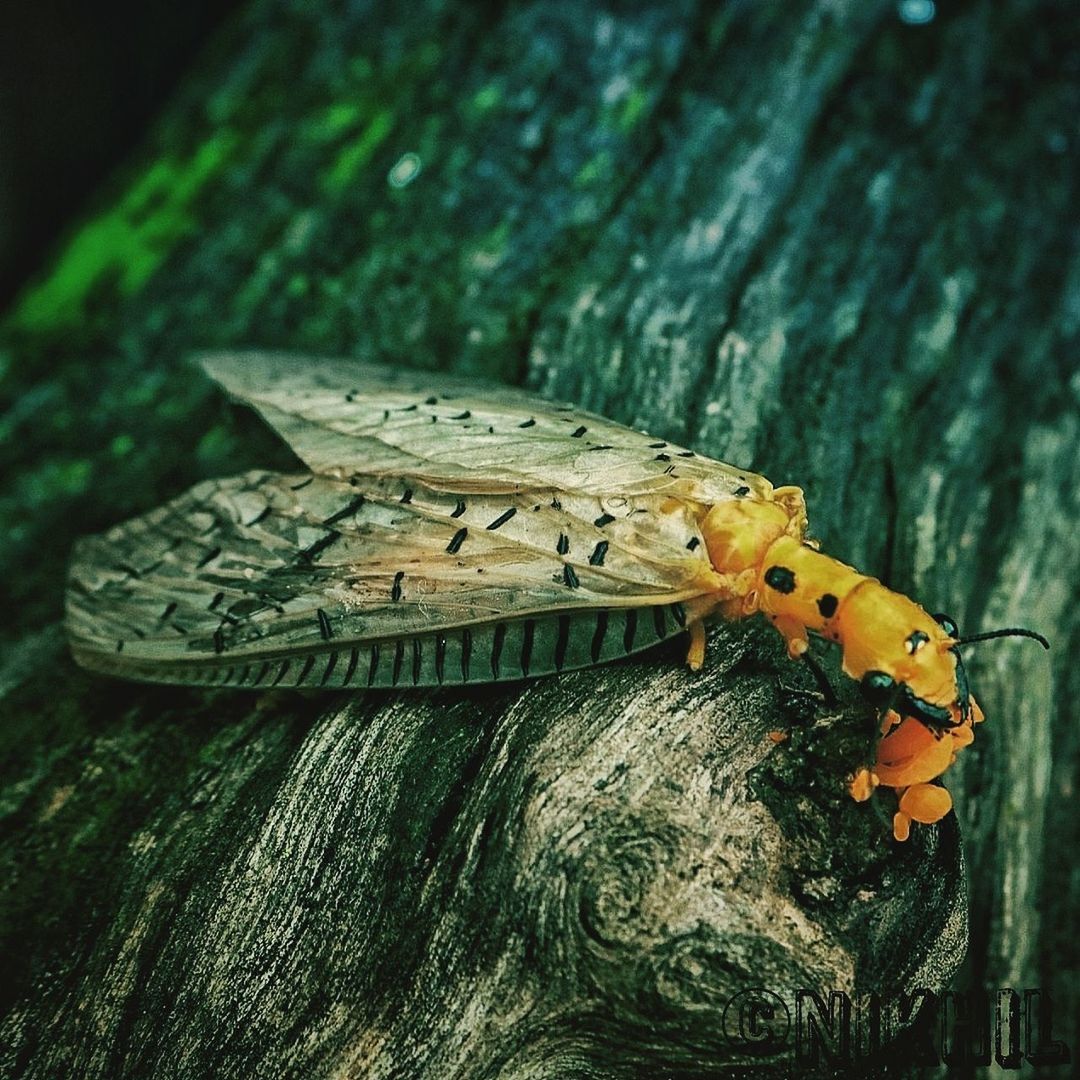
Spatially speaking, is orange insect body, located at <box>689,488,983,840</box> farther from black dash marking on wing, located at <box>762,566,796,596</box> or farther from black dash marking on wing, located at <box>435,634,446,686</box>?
black dash marking on wing, located at <box>435,634,446,686</box>

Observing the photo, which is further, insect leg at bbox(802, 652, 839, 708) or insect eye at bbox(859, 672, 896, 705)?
insect leg at bbox(802, 652, 839, 708)

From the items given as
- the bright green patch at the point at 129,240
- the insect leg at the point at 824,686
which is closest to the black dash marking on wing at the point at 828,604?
the insect leg at the point at 824,686

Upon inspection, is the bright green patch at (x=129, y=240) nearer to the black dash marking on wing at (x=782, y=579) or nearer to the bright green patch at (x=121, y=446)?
the bright green patch at (x=121, y=446)

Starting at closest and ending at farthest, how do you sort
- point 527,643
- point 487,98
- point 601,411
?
point 527,643
point 601,411
point 487,98

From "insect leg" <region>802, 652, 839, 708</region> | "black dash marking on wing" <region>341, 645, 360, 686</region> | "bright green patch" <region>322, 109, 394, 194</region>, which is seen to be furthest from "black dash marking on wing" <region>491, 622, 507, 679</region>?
"bright green patch" <region>322, 109, 394, 194</region>

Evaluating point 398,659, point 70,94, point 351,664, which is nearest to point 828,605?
point 398,659

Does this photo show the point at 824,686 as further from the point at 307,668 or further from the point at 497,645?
the point at 307,668
